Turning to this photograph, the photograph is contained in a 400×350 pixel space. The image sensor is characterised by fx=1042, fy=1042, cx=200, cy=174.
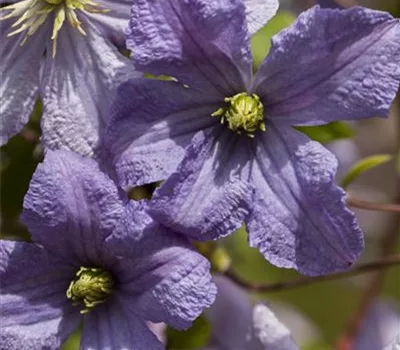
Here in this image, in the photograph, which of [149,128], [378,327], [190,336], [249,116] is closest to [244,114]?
[249,116]

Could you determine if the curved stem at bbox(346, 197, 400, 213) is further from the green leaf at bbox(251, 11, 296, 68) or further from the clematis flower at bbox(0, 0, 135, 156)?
the clematis flower at bbox(0, 0, 135, 156)

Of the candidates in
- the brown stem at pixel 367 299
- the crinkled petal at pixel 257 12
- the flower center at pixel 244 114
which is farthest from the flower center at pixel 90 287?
the brown stem at pixel 367 299


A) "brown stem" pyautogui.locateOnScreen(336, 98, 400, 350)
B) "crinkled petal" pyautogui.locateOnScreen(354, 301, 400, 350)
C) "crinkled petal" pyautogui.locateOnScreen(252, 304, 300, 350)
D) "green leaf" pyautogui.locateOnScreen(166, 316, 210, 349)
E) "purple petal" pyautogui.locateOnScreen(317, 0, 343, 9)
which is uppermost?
"purple petal" pyautogui.locateOnScreen(317, 0, 343, 9)

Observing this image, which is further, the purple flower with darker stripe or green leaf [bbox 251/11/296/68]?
green leaf [bbox 251/11/296/68]

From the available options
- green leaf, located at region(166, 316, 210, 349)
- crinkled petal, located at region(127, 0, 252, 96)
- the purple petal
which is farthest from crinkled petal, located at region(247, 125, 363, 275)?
green leaf, located at region(166, 316, 210, 349)

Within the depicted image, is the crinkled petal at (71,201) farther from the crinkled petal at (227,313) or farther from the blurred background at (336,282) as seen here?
the crinkled petal at (227,313)

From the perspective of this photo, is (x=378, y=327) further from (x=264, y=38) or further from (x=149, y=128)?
(x=149, y=128)

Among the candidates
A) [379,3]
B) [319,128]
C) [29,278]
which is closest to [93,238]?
[29,278]
